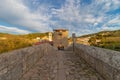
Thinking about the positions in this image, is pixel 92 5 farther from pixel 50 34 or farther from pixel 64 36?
pixel 50 34

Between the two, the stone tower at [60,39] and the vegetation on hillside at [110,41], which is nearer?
the vegetation on hillside at [110,41]

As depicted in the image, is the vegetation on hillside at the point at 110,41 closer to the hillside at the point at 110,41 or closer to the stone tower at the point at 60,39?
the hillside at the point at 110,41

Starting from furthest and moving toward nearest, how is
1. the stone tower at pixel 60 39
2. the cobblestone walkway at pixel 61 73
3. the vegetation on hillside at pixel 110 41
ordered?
1. the stone tower at pixel 60 39
2. the vegetation on hillside at pixel 110 41
3. the cobblestone walkway at pixel 61 73

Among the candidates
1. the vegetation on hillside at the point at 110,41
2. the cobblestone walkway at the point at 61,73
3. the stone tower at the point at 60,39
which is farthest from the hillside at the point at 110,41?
the stone tower at the point at 60,39

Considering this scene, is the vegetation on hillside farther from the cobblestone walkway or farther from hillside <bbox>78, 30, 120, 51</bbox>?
the cobblestone walkway

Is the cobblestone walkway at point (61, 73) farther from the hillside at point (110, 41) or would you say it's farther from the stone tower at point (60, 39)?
the stone tower at point (60, 39)

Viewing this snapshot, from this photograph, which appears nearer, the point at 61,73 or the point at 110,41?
the point at 61,73

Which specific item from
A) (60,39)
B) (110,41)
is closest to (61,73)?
(110,41)

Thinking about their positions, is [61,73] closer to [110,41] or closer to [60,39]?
[110,41]

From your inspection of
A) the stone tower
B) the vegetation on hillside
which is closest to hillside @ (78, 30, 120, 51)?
the vegetation on hillside

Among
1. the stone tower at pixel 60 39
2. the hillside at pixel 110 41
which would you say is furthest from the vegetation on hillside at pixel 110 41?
the stone tower at pixel 60 39

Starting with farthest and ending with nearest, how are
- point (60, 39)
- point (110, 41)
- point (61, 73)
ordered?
point (60, 39) → point (110, 41) → point (61, 73)

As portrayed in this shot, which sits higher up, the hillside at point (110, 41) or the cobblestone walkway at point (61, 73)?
the hillside at point (110, 41)

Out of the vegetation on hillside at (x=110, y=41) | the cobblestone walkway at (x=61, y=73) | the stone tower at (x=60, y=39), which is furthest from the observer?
the stone tower at (x=60, y=39)
